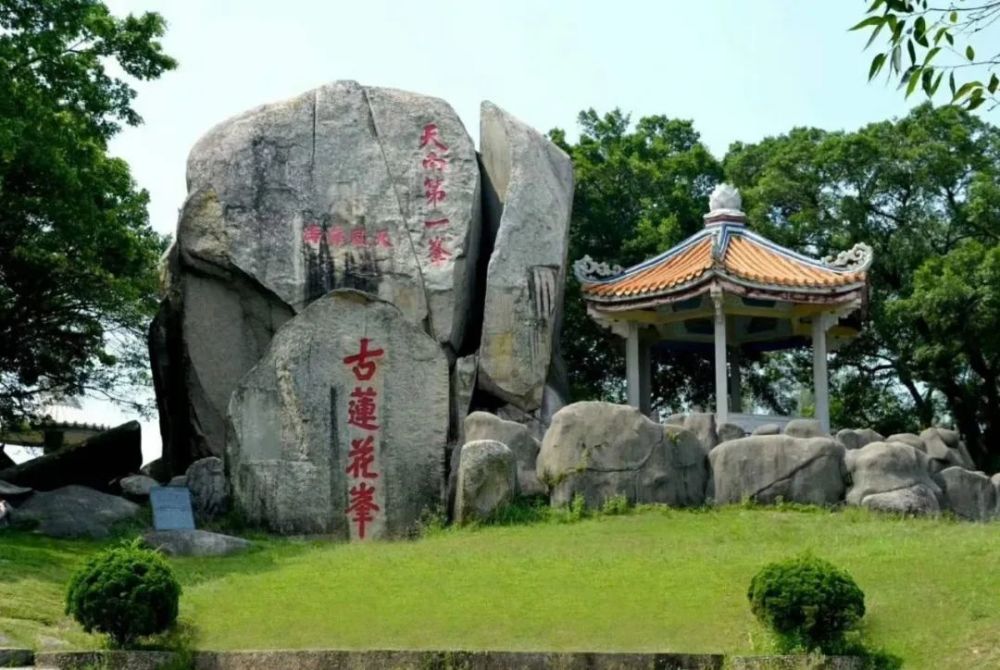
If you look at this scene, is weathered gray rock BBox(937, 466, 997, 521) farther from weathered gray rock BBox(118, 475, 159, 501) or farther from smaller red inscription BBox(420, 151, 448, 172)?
weathered gray rock BBox(118, 475, 159, 501)

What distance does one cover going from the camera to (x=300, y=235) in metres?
19.3

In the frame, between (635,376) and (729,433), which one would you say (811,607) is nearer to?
(729,433)

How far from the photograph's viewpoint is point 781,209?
2689cm

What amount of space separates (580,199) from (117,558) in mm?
17728

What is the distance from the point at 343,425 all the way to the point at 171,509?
220 centimetres

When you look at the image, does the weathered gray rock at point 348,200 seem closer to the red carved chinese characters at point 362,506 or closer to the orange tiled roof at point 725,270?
the orange tiled roof at point 725,270

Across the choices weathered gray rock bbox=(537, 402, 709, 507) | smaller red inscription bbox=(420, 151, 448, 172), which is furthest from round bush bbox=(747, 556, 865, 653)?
smaller red inscription bbox=(420, 151, 448, 172)

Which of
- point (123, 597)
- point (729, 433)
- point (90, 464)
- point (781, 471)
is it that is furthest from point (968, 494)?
point (90, 464)

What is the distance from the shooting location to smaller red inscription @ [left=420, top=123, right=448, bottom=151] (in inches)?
784

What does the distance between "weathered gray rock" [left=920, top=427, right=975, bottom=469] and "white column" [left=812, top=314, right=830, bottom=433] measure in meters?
1.53

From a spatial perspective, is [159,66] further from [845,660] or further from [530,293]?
[845,660]

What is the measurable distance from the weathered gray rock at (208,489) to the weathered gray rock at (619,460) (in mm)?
3823

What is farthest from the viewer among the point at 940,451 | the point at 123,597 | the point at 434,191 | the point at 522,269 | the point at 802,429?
the point at 434,191

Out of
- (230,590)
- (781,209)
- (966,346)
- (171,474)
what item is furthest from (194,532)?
(781,209)
